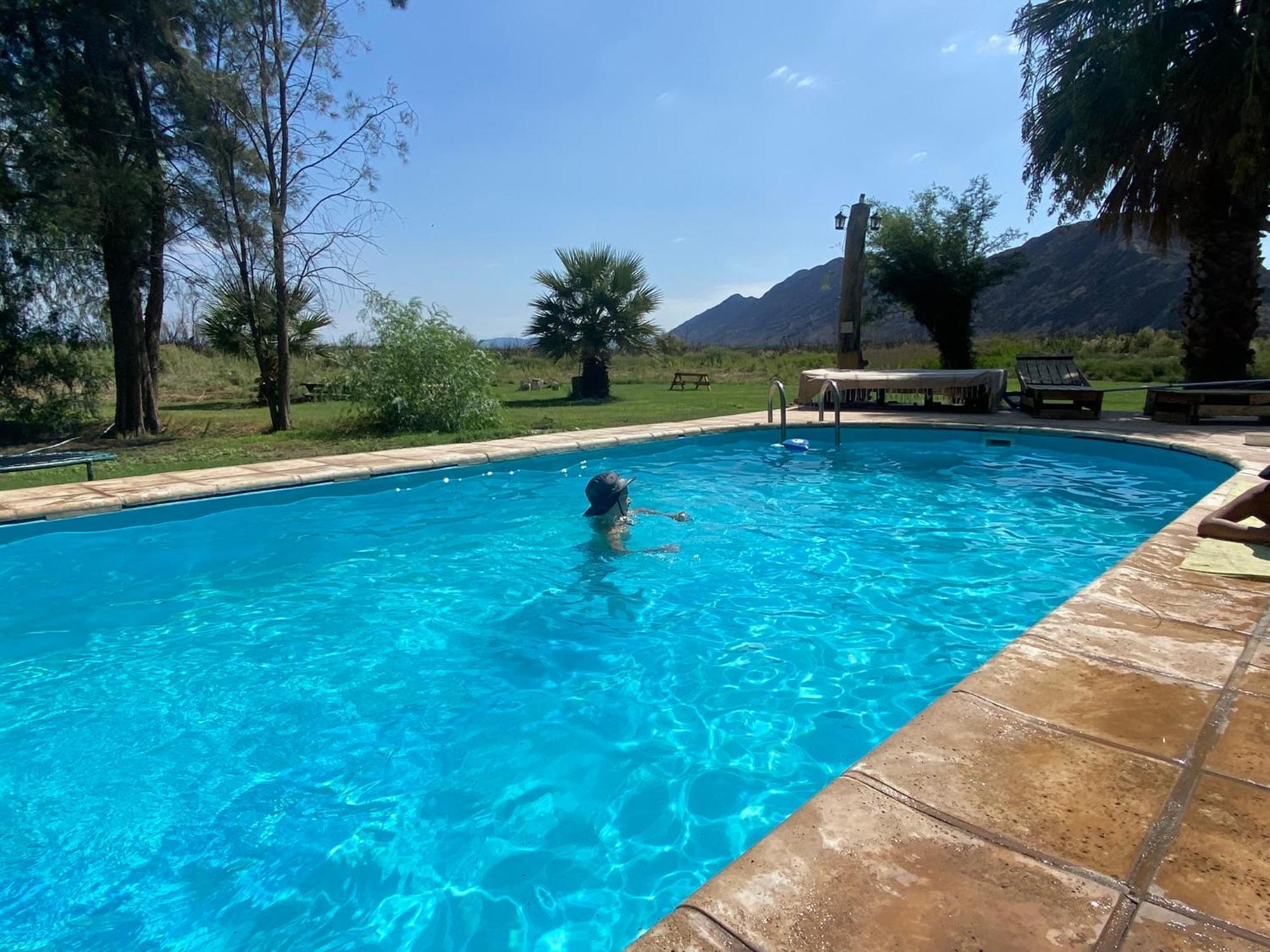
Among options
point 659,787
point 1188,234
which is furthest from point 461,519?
point 1188,234

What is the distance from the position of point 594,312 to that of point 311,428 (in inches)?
270

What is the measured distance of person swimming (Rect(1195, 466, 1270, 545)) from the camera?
372 cm

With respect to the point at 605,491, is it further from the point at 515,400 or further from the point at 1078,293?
the point at 1078,293

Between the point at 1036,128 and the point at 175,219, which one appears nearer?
the point at 175,219

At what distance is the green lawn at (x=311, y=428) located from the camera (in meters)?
8.33

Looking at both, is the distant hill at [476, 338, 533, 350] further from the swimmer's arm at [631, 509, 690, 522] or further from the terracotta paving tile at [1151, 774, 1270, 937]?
the terracotta paving tile at [1151, 774, 1270, 937]

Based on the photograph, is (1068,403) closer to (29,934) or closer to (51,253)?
(29,934)

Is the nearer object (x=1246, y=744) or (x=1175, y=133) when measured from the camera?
(x=1246, y=744)

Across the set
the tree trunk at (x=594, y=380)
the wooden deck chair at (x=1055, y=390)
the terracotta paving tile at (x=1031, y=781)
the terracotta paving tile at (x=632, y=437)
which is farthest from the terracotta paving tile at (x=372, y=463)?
the wooden deck chair at (x=1055, y=390)

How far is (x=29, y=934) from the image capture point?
7.14 feet

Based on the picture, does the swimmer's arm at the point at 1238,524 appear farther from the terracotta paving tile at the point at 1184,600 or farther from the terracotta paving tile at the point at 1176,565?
the terracotta paving tile at the point at 1184,600

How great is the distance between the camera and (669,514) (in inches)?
259

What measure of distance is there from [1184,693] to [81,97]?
1325 centimetres

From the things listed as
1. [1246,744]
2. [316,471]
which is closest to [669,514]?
[316,471]
